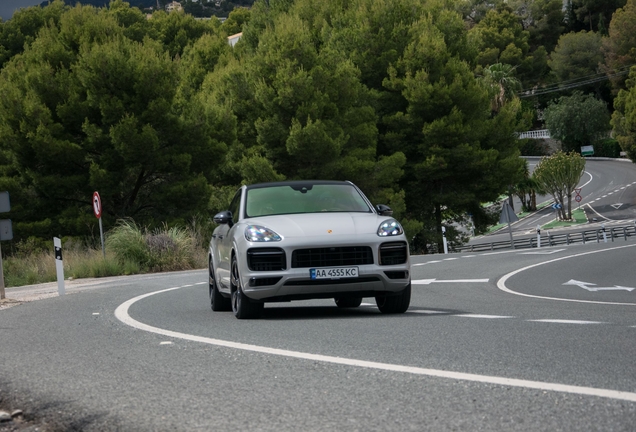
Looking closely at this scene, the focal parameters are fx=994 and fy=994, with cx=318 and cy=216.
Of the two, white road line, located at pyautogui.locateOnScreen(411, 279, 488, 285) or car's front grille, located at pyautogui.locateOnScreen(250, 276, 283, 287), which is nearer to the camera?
car's front grille, located at pyautogui.locateOnScreen(250, 276, 283, 287)

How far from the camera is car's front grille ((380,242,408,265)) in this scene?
34.2 ft

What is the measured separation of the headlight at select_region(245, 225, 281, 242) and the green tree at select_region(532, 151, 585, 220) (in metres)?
75.9

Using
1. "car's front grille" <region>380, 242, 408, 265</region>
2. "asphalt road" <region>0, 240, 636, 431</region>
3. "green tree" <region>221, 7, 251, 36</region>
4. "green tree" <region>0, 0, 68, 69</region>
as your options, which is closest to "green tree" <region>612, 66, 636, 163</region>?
"green tree" <region>221, 7, 251, 36</region>

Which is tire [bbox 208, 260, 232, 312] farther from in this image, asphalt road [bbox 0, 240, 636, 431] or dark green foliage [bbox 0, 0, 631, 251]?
dark green foliage [bbox 0, 0, 631, 251]

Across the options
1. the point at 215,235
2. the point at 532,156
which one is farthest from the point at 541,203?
the point at 215,235

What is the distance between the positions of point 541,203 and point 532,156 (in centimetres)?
1893

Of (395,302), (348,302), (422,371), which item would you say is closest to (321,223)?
(395,302)

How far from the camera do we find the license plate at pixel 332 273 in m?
10.2

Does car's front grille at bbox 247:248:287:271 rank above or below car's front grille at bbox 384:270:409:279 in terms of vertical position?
above

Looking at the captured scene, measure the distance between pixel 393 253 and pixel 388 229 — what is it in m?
0.28

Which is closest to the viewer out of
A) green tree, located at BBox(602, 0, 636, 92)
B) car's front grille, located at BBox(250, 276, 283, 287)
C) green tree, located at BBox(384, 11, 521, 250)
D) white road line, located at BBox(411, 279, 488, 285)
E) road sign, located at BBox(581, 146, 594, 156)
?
car's front grille, located at BBox(250, 276, 283, 287)

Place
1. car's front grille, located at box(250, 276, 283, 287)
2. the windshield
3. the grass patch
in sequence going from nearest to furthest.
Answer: car's front grille, located at box(250, 276, 283, 287)
the windshield
the grass patch

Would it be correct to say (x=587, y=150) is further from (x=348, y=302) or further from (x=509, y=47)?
(x=348, y=302)

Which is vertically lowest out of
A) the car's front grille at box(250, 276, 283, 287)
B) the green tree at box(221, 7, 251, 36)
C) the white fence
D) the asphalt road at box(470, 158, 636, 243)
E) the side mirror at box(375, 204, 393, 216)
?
the asphalt road at box(470, 158, 636, 243)
